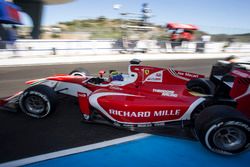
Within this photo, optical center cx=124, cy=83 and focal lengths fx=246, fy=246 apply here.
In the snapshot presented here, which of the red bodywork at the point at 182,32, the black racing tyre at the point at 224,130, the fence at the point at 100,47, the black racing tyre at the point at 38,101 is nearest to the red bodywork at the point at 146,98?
the black racing tyre at the point at 224,130

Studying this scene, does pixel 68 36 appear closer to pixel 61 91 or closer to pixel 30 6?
pixel 30 6

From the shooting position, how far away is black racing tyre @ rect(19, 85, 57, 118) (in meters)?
4.25

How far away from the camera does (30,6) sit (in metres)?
28.6

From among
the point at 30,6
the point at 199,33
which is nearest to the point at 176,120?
the point at 199,33

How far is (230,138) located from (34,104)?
3316mm

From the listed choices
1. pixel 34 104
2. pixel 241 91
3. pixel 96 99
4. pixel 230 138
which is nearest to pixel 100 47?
pixel 34 104

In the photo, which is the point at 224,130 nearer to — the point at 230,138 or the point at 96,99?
the point at 230,138

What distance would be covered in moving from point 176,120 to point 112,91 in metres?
1.14

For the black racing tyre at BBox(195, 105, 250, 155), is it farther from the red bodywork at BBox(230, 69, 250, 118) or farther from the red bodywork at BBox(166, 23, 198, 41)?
the red bodywork at BBox(166, 23, 198, 41)

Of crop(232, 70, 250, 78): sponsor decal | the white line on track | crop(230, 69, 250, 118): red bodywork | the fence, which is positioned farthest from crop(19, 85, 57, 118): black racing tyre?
the fence

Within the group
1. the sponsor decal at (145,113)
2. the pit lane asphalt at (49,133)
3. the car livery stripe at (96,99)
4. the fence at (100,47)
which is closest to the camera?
the pit lane asphalt at (49,133)

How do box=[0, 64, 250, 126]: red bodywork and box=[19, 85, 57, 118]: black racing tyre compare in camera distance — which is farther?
box=[19, 85, 57, 118]: black racing tyre

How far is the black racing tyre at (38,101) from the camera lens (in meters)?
4.25

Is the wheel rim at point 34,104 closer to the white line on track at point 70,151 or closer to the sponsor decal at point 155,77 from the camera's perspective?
the white line on track at point 70,151
